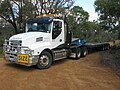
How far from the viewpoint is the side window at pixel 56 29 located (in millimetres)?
10836

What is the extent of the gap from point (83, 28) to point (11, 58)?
32.9 metres

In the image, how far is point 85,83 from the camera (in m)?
7.67

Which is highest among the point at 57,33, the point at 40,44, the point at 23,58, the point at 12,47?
the point at 57,33

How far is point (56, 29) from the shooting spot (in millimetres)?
11000

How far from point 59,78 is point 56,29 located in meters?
3.56

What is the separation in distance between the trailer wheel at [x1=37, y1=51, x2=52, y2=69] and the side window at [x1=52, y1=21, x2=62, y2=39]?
1.17 meters

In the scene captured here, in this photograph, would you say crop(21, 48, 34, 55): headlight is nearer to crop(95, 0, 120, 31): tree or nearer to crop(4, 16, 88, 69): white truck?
crop(4, 16, 88, 69): white truck

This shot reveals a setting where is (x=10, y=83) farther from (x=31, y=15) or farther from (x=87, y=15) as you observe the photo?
(x=87, y=15)

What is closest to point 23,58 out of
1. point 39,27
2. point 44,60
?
point 44,60

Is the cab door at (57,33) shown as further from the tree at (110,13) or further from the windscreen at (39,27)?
the tree at (110,13)

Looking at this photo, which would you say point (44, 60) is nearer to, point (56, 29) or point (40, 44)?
point (40, 44)

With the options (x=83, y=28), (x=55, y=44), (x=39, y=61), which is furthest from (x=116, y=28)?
(x=83, y=28)

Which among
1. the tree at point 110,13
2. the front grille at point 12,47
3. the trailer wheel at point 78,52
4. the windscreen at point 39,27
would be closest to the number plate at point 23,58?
the front grille at point 12,47

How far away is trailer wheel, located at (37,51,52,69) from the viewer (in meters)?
10.0
